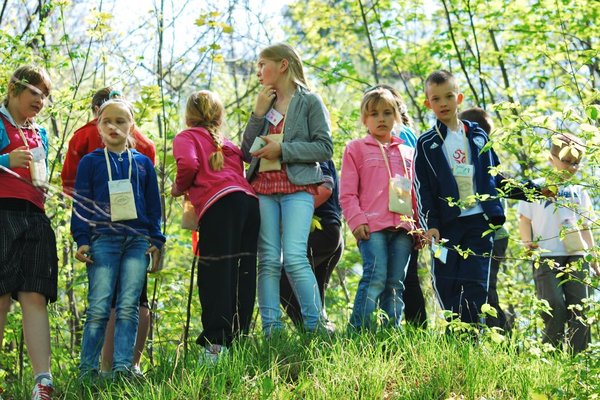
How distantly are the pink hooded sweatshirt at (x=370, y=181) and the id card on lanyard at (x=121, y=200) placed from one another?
141 cm

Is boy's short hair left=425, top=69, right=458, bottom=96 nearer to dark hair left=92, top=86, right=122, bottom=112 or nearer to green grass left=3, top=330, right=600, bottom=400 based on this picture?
green grass left=3, top=330, right=600, bottom=400

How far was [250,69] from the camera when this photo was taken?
12.5 meters

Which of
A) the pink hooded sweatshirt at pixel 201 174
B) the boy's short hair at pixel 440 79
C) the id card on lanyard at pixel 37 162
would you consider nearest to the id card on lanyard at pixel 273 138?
the pink hooded sweatshirt at pixel 201 174

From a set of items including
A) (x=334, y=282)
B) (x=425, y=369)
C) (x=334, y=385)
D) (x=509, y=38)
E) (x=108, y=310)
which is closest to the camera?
(x=334, y=385)

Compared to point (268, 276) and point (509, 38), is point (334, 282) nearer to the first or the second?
point (509, 38)

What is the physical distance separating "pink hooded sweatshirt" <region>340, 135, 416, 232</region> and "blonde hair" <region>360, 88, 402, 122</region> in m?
0.18

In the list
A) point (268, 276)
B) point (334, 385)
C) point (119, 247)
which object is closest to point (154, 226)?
point (119, 247)

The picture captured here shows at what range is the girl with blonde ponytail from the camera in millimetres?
5203

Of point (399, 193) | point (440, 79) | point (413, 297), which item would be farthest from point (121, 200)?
point (440, 79)

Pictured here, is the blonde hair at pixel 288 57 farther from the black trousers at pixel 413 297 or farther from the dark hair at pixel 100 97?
the black trousers at pixel 413 297

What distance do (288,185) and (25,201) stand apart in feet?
5.12

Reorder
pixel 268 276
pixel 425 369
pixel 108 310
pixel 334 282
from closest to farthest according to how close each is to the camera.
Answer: pixel 425 369
pixel 108 310
pixel 268 276
pixel 334 282

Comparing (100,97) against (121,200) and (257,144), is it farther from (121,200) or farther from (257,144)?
(257,144)

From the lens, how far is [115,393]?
453 centimetres
